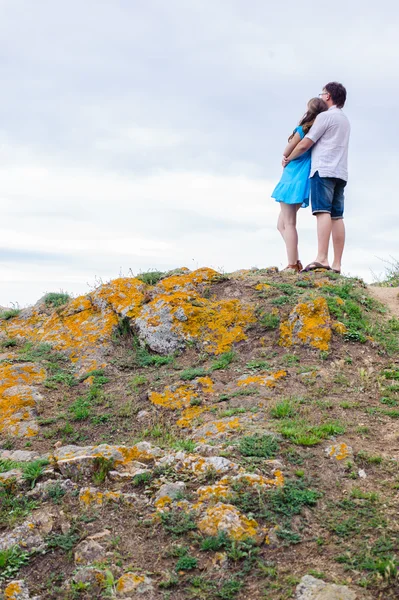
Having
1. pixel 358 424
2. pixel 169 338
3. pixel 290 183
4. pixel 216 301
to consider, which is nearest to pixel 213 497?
pixel 358 424

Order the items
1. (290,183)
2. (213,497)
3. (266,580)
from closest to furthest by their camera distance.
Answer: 1. (266,580)
2. (213,497)
3. (290,183)

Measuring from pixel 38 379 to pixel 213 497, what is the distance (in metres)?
4.06

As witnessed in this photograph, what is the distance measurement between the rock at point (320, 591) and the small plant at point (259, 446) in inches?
54.4

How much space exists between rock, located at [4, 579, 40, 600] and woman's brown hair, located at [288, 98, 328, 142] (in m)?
7.71

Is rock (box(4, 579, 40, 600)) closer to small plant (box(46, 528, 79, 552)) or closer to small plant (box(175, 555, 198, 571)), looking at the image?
small plant (box(46, 528, 79, 552))

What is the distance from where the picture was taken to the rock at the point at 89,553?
426 cm

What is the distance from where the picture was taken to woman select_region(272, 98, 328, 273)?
9.41 meters

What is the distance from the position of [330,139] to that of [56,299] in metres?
5.45

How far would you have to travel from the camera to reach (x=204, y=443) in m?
5.57

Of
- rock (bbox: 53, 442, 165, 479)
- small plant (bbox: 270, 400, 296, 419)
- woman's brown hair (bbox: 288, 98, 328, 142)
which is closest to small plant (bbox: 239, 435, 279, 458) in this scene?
small plant (bbox: 270, 400, 296, 419)

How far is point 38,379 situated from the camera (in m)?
7.95

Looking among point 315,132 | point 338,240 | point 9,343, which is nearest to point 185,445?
point 9,343

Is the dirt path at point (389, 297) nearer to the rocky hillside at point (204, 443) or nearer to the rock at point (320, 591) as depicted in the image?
the rocky hillside at point (204, 443)

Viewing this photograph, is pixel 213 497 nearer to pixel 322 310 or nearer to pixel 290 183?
pixel 322 310
